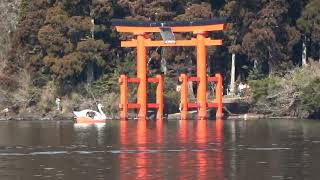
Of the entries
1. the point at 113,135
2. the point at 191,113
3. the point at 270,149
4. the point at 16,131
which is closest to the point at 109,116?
the point at 191,113

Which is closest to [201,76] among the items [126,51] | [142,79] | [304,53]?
[142,79]

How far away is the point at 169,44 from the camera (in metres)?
70.9

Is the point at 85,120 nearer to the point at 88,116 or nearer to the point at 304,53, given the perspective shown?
the point at 88,116

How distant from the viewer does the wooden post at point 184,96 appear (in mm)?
69750

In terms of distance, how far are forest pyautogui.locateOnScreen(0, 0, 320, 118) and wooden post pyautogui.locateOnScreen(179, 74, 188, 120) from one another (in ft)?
17.0

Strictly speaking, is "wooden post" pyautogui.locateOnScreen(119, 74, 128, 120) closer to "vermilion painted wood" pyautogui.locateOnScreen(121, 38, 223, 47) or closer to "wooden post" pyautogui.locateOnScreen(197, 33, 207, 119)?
"vermilion painted wood" pyautogui.locateOnScreen(121, 38, 223, 47)

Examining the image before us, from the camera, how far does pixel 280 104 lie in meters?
72.5

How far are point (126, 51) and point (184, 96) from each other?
11827mm

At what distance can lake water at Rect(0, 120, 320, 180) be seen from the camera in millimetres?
32781

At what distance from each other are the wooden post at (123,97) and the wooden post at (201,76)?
4.71m

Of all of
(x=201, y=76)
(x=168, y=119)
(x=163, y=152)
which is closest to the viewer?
(x=163, y=152)

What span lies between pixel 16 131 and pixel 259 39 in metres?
21.6

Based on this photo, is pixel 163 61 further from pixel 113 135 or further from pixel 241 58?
pixel 113 135

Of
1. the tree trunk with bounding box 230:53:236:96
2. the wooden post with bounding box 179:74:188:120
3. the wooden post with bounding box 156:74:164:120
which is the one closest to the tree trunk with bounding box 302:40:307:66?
the tree trunk with bounding box 230:53:236:96
